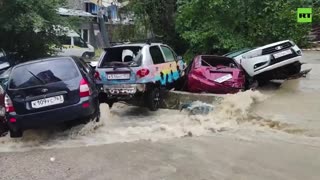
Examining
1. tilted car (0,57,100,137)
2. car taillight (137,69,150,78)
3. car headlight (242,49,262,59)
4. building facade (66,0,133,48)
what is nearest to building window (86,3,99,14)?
building facade (66,0,133,48)

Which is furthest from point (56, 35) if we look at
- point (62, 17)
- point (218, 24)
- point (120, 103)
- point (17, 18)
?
point (218, 24)

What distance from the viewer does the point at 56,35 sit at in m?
17.1

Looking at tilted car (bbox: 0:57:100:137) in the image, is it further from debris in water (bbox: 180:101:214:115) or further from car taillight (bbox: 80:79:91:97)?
debris in water (bbox: 180:101:214:115)

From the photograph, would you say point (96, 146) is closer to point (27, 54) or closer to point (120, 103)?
point (120, 103)

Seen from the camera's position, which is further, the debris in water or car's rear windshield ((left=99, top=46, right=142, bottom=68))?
car's rear windshield ((left=99, top=46, right=142, bottom=68))

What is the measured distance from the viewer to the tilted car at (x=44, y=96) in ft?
27.3

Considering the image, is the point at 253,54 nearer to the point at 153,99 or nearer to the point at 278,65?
the point at 278,65

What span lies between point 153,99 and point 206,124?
6.78ft

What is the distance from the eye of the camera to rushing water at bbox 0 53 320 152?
28.7ft

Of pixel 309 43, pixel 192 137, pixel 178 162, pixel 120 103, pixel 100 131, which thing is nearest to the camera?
pixel 178 162

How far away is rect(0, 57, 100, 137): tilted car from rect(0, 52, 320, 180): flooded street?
1.61ft

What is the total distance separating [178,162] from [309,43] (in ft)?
82.9

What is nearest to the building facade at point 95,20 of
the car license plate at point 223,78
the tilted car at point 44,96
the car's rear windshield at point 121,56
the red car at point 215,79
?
the red car at point 215,79

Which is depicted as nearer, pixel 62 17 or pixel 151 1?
pixel 62 17
